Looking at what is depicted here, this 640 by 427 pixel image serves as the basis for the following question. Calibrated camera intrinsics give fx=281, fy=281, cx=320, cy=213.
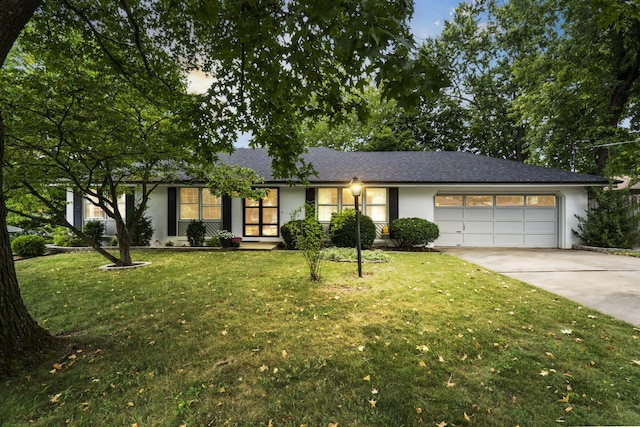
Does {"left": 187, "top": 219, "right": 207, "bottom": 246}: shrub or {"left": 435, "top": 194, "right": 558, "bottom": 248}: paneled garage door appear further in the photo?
{"left": 435, "top": 194, "right": 558, "bottom": 248}: paneled garage door

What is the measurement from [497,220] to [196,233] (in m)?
12.3

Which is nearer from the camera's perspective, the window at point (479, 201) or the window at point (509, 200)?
the window at point (509, 200)

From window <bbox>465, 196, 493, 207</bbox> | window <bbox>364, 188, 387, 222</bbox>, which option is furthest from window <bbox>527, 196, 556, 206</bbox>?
window <bbox>364, 188, 387, 222</bbox>

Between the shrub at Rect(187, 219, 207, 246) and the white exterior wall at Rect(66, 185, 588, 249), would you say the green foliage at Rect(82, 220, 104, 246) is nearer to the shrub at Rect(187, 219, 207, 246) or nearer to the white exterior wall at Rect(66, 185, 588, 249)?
the white exterior wall at Rect(66, 185, 588, 249)

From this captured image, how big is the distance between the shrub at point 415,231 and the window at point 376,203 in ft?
3.19

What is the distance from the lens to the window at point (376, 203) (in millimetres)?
11805

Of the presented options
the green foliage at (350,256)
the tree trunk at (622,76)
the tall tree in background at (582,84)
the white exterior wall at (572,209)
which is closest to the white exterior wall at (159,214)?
the green foliage at (350,256)

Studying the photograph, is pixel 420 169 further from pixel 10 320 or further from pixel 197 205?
pixel 10 320

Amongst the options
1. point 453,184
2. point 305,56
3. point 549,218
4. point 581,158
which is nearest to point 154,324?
point 305,56

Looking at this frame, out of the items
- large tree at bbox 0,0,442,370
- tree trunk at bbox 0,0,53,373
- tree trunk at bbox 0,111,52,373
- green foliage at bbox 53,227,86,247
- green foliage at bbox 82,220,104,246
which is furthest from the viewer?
green foliage at bbox 82,220,104,246

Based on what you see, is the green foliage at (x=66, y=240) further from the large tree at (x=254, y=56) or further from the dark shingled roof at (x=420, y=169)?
the large tree at (x=254, y=56)

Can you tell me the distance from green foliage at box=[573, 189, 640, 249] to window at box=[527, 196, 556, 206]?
1.27 meters

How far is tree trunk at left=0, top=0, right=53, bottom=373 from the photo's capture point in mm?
2482

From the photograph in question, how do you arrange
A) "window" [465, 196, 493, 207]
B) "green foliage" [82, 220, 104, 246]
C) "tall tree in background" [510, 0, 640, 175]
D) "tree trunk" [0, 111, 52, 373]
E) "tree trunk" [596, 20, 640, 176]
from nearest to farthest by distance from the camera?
"tree trunk" [0, 111, 52, 373] < "green foliage" [82, 220, 104, 246] < "tree trunk" [596, 20, 640, 176] < "tall tree in background" [510, 0, 640, 175] < "window" [465, 196, 493, 207]
